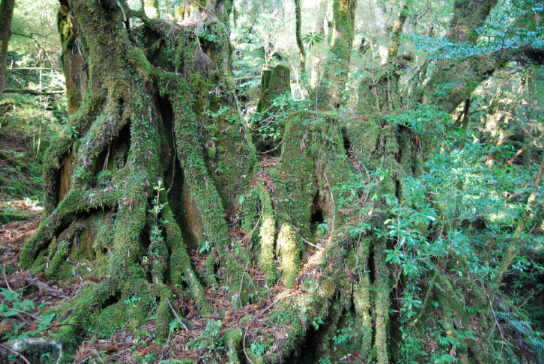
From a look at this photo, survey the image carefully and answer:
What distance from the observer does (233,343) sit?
375cm

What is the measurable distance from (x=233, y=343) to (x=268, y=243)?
146cm

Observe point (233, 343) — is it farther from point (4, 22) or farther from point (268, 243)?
point (4, 22)

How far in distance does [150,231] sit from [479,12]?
7538mm

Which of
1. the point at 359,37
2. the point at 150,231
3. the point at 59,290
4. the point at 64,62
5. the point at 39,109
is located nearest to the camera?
the point at 59,290

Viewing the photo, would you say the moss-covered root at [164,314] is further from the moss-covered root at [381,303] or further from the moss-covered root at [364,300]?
the moss-covered root at [381,303]

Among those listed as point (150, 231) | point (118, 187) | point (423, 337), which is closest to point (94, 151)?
point (118, 187)

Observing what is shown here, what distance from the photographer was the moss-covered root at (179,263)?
4493 mm

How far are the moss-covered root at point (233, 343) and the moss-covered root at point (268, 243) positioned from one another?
92 cm

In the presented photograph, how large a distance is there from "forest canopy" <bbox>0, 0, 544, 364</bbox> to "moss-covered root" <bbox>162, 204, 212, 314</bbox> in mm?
24

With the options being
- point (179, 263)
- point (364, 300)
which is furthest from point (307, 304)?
point (179, 263)

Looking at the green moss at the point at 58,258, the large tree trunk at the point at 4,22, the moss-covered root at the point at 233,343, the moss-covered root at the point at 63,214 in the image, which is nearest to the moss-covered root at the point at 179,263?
the moss-covered root at the point at 233,343

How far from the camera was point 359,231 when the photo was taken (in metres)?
4.57

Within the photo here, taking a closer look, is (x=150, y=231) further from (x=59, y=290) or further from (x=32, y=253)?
(x=32, y=253)

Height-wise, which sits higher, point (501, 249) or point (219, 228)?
point (219, 228)
